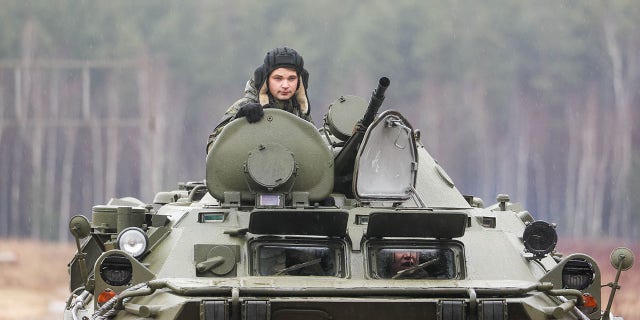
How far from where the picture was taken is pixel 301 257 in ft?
48.9

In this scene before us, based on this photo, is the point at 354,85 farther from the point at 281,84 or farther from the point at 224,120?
the point at 224,120

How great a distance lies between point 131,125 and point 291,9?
625cm

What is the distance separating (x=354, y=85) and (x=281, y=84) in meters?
17.2

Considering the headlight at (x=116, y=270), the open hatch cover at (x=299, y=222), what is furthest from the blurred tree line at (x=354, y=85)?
the headlight at (x=116, y=270)

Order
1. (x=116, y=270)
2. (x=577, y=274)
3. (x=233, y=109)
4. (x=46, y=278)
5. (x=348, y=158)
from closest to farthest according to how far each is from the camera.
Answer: (x=116, y=270) → (x=577, y=274) → (x=348, y=158) → (x=233, y=109) → (x=46, y=278)

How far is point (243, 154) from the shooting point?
1577cm

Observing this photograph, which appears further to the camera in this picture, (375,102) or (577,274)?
(375,102)

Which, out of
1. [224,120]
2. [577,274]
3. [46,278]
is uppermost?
[224,120]

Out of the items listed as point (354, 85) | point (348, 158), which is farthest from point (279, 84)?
point (354, 85)

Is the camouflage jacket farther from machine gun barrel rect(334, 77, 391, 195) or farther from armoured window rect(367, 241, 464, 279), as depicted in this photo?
armoured window rect(367, 241, 464, 279)

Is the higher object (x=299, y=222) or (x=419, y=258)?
(x=299, y=222)

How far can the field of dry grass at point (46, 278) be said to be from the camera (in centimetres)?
2900

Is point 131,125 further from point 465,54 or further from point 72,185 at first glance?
point 465,54

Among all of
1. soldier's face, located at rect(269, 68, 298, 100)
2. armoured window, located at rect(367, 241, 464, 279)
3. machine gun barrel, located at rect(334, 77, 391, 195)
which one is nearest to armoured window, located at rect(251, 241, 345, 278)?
armoured window, located at rect(367, 241, 464, 279)
